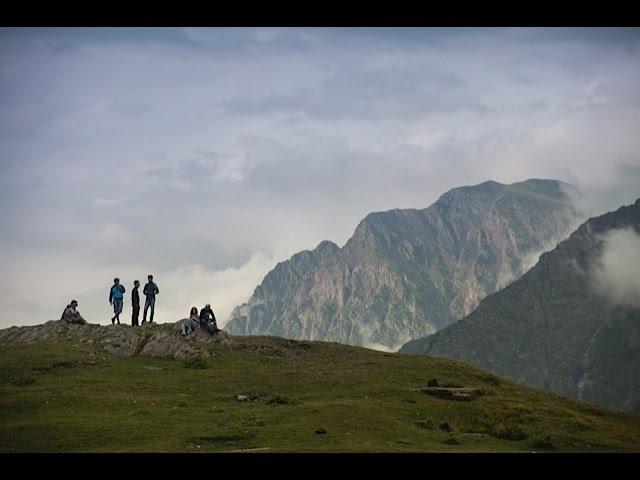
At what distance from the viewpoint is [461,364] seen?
59.9 m

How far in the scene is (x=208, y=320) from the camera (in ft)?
204

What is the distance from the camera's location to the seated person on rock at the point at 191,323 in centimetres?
6119

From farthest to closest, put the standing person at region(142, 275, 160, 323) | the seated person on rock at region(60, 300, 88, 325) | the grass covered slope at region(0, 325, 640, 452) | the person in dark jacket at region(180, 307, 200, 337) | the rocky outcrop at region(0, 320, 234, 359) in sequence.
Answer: the seated person on rock at region(60, 300, 88, 325) → the standing person at region(142, 275, 160, 323) → the person in dark jacket at region(180, 307, 200, 337) → the rocky outcrop at region(0, 320, 234, 359) → the grass covered slope at region(0, 325, 640, 452)

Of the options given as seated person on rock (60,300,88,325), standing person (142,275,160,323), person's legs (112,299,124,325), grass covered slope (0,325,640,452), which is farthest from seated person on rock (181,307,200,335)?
seated person on rock (60,300,88,325)

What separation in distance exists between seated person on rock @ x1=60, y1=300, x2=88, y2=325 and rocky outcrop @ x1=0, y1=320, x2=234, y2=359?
0.57 metres

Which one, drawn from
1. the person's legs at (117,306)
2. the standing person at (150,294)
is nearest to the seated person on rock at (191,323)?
the standing person at (150,294)

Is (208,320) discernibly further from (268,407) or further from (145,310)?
(268,407)

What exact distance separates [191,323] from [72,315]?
10650mm

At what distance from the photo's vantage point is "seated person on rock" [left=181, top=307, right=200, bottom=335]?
61.2 m

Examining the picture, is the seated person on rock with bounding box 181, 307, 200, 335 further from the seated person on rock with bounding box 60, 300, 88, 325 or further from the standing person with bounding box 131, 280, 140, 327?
the seated person on rock with bounding box 60, 300, 88, 325
